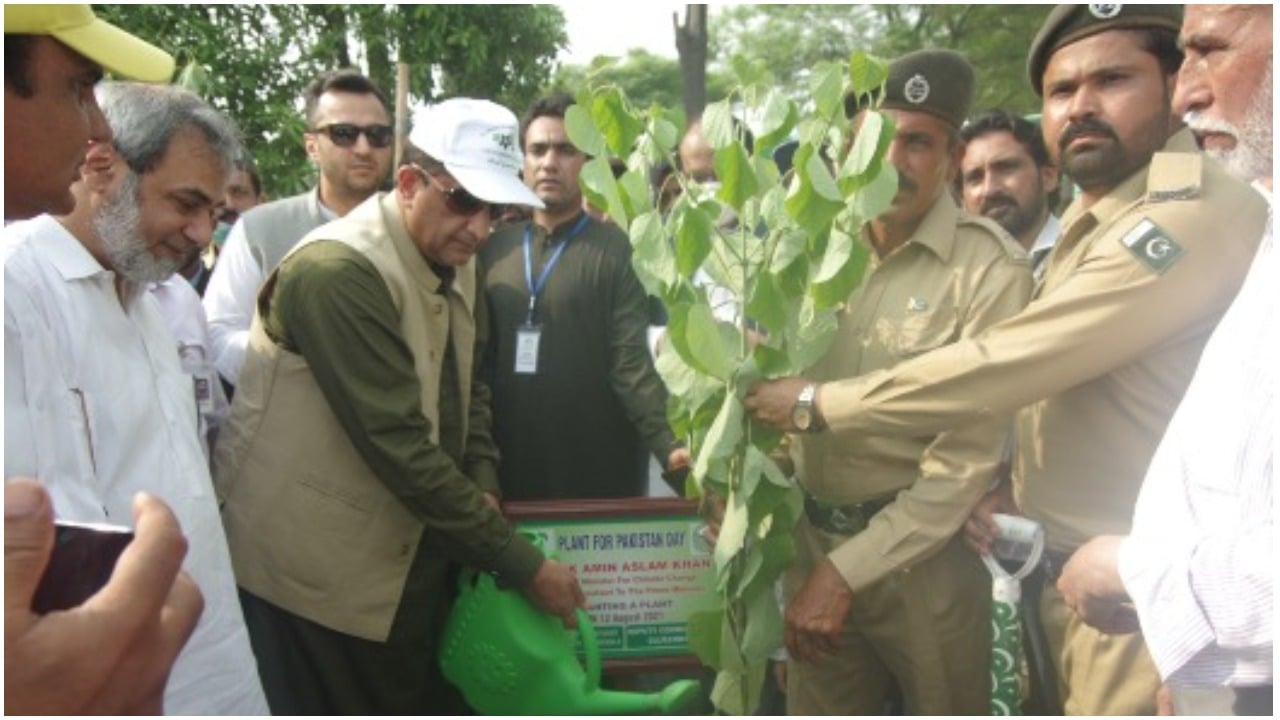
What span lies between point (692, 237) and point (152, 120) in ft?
3.62

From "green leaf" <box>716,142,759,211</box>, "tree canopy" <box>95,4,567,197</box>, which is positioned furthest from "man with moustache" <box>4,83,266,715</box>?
"tree canopy" <box>95,4,567,197</box>

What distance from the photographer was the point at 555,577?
290 cm

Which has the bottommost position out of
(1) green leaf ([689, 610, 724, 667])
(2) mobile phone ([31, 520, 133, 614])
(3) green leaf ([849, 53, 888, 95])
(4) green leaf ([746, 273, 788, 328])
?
(1) green leaf ([689, 610, 724, 667])

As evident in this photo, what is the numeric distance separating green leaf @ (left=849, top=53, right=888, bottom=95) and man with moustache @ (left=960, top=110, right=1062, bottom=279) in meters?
2.13

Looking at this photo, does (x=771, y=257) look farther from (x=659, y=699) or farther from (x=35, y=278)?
(x=35, y=278)

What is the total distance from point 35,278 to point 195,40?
25.1 feet

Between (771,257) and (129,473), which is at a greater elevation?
(771,257)

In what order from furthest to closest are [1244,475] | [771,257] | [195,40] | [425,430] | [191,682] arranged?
[195,40] < [425,430] < [771,257] < [191,682] < [1244,475]

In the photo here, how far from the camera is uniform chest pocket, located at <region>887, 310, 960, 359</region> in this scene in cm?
268

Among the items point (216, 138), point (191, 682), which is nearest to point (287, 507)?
point (191, 682)

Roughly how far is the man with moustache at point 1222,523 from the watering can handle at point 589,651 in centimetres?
148

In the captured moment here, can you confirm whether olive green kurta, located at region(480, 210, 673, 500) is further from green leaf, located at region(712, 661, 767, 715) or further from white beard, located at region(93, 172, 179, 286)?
white beard, located at region(93, 172, 179, 286)

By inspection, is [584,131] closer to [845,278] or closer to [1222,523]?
[845,278]

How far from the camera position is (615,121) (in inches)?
97.3
